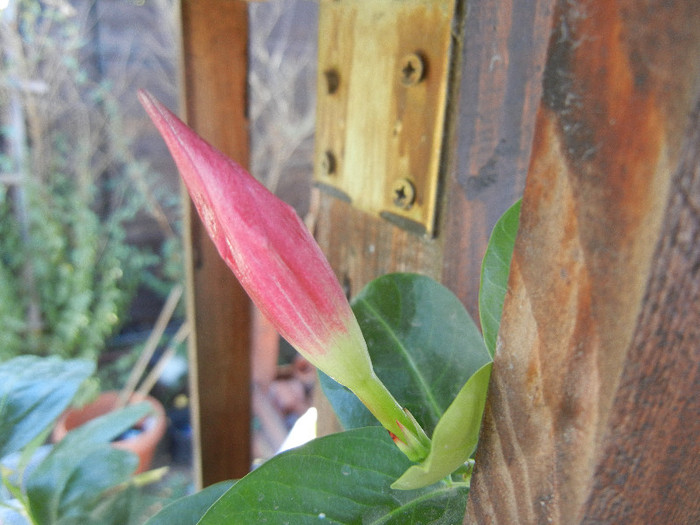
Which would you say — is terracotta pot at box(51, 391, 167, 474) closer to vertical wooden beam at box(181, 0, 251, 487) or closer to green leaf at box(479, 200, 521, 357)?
vertical wooden beam at box(181, 0, 251, 487)

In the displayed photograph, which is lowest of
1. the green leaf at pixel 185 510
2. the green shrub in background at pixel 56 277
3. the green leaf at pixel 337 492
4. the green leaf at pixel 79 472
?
the green shrub in background at pixel 56 277

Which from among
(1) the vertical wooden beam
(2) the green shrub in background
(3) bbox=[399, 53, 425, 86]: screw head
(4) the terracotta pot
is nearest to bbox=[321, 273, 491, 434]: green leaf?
(3) bbox=[399, 53, 425, 86]: screw head

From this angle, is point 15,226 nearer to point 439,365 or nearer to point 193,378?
point 193,378

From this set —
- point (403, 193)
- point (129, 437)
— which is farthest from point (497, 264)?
point (129, 437)

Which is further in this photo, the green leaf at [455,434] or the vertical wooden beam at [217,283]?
the vertical wooden beam at [217,283]

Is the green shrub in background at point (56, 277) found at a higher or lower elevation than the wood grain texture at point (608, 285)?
lower

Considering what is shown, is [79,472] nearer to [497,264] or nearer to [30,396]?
[30,396]

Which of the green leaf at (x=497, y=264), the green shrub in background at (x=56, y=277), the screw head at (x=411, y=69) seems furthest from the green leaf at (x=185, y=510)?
the green shrub in background at (x=56, y=277)

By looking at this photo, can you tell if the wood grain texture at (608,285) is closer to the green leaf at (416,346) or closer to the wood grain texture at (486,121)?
the green leaf at (416,346)
